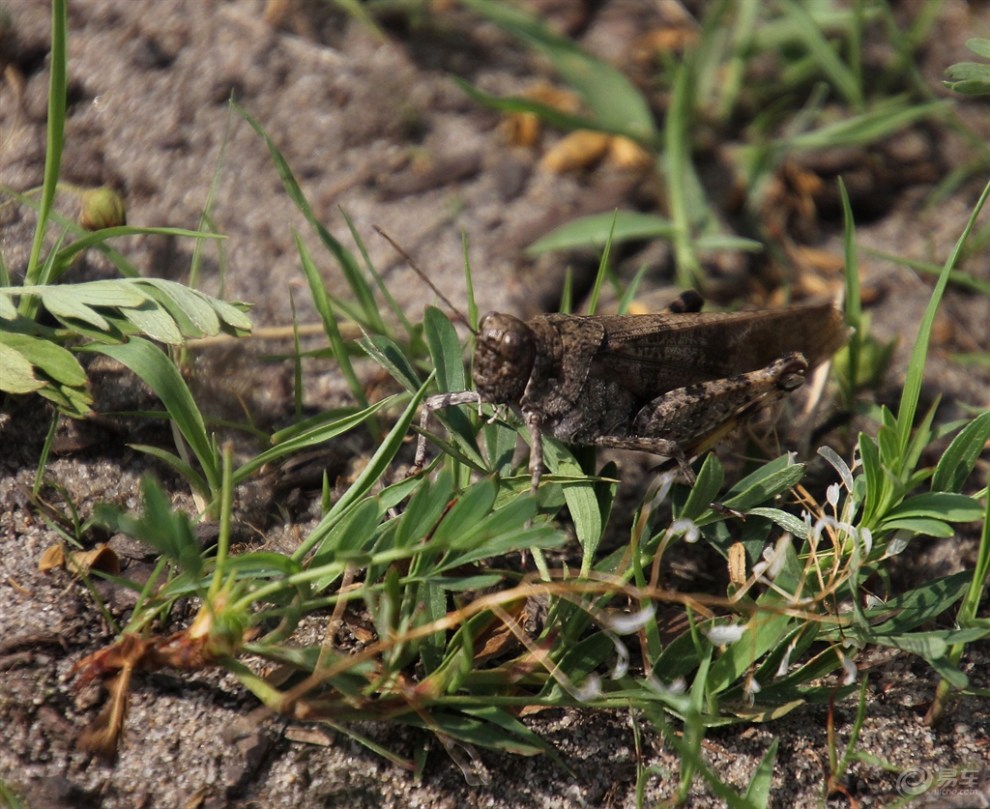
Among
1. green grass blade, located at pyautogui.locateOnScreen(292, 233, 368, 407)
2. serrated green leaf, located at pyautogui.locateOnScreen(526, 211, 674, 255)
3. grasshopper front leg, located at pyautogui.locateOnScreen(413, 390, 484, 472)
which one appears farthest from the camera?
serrated green leaf, located at pyautogui.locateOnScreen(526, 211, 674, 255)

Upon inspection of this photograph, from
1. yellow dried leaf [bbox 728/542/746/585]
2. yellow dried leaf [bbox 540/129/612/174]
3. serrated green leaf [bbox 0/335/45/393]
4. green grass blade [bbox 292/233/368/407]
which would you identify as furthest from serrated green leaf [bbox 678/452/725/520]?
yellow dried leaf [bbox 540/129/612/174]

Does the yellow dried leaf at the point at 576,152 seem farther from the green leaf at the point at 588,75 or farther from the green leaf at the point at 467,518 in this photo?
the green leaf at the point at 467,518

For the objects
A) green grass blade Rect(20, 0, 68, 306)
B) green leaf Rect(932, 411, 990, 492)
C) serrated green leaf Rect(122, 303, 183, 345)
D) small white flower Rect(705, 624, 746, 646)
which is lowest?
small white flower Rect(705, 624, 746, 646)

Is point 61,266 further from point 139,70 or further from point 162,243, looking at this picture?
point 139,70

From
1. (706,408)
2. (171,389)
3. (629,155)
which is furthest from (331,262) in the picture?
(706,408)

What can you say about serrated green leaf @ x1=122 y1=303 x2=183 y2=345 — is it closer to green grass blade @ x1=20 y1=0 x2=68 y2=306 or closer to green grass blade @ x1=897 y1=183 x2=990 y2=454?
green grass blade @ x1=20 y1=0 x2=68 y2=306

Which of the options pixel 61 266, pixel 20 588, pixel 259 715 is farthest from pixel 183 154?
pixel 259 715

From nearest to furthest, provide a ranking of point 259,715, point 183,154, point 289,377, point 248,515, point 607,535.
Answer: point 259,715, point 248,515, point 607,535, point 289,377, point 183,154
